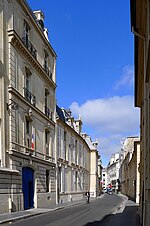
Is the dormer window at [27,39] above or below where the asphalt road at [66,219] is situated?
above

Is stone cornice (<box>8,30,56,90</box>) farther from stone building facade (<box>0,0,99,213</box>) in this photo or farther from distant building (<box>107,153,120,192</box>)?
distant building (<box>107,153,120,192</box>)

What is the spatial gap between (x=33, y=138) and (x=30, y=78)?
192 inches

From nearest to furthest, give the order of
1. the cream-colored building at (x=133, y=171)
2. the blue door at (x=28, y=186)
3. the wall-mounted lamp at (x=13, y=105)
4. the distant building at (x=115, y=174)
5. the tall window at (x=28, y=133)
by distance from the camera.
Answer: the wall-mounted lamp at (x=13, y=105) < the blue door at (x=28, y=186) < the tall window at (x=28, y=133) < the cream-colored building at (x=133, y=171) < the distant building at (x=115, y=174)

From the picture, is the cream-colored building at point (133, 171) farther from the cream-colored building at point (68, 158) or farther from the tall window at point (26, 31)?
the tall window at point (26, 31)

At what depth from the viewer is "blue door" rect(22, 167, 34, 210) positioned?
23.5 metres

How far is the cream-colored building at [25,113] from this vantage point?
67.1ft

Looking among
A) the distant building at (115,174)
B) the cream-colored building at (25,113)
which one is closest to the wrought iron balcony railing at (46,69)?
the cream-colored building at (25,113)

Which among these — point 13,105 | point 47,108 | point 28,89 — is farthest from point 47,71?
point 13,105

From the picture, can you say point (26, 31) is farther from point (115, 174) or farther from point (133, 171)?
point (115, 174)

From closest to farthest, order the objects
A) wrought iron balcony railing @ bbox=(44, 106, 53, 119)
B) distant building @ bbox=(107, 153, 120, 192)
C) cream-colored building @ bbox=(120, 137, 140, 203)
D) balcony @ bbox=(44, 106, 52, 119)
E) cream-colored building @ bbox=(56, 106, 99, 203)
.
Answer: balcony @ bbox=(44, 106, 52, 119), wrought iron balcony railing @ bbox=(44, 106, 53, 119), cream-colored building @ bbox=(120, 137, 140, 203), cream-colored building @ bbox=(56, 106, 99, 203), distant building @ bbox=(107, 153, 120, 192)

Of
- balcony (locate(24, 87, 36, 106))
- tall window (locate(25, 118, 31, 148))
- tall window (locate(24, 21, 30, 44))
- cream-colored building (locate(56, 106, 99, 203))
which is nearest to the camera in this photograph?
balcony (locate(24, 87, 36, 106))

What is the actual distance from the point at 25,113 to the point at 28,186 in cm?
559

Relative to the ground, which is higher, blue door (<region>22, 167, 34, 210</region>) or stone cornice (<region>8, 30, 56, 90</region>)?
stone cornice (<region>8, 30, 56, 90</region>)

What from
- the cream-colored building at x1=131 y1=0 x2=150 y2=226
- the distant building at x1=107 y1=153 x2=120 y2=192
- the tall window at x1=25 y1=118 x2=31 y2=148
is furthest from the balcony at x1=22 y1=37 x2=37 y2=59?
the distant building at x1=107 y1=153 x2=120 y2=192
